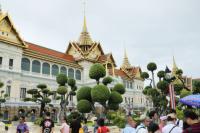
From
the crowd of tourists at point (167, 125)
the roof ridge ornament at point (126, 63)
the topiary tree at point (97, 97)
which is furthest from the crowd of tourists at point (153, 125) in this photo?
the roof ridge ornament at point (126, 63)

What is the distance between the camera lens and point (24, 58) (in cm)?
3819

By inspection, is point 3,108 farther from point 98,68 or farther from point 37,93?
point 98,68

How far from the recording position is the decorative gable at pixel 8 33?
116ft

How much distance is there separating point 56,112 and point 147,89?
20.7 metres

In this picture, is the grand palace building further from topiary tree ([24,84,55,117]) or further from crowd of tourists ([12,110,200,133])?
crowd of tourists ([12,110,200,133])

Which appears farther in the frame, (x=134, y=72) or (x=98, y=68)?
(x=134, y=72)

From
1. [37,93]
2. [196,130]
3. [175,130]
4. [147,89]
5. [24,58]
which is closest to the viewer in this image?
[196,130]

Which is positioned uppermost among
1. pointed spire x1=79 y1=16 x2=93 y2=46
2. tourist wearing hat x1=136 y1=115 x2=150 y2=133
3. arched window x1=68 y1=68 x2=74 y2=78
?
pointed spire x1=79 y1=16 x2=93 y2=46

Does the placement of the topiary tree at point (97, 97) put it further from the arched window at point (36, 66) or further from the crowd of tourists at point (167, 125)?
the arched window at point (36, 66)

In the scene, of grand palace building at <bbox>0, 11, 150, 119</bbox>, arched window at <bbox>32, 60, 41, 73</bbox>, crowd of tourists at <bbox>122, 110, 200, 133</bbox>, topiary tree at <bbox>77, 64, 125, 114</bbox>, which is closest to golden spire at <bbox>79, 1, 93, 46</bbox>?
grand palace building at <bbox>0, 11, 150, 119</bbox>

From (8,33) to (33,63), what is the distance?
18.8ft

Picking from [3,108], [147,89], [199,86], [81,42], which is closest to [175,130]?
[147,89]

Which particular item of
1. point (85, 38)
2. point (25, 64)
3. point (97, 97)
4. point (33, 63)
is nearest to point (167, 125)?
point (97, 97)

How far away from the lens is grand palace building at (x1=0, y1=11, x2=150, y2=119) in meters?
34.6
